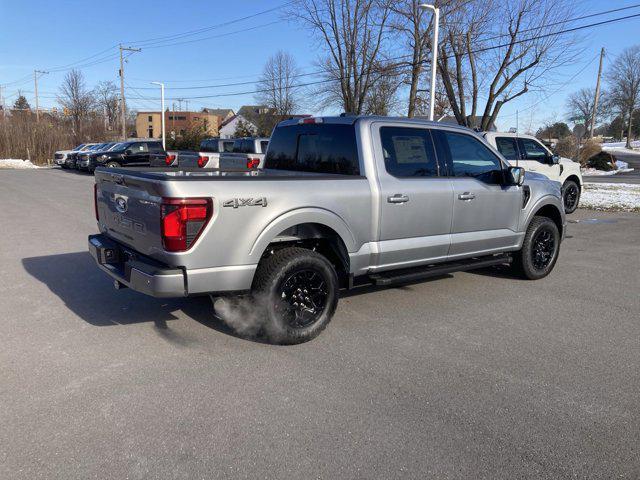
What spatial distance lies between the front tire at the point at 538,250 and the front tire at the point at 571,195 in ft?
26.6

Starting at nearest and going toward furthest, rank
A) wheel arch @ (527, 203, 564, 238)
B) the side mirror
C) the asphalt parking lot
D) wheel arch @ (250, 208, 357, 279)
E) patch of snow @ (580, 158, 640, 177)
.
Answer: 1. the asphalt parking lot
2. wheel arch @ (250, 208, 357, 279)
3. the side mirror
4. wheel arch @ (527, 203, 564, 238)
5. patch of snow @ (580, 158, 640, 177)

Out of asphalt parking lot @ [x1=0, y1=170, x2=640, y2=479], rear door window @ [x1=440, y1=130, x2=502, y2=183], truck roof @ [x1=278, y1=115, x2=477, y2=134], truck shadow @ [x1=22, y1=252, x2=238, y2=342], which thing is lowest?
asphalt parking lot @ [x1=0, y1=170, x2=640, y2=479]

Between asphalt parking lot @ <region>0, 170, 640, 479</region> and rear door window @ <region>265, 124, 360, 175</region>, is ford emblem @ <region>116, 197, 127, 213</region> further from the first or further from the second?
rear door window @ <region>265, 124, 360, 175</region>

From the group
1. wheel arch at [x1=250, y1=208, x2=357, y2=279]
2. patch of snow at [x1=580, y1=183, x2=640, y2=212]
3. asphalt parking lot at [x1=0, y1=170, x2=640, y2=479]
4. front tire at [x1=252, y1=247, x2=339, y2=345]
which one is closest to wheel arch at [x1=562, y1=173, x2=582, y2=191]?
patch of snow at [x1=580, y1=183, x2=640, y2=212]

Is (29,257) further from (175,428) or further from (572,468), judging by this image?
(572,468)

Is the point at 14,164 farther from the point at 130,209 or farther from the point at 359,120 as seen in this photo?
the point at 359,120

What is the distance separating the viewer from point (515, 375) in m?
→ 3.93

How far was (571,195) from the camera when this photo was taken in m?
14.2

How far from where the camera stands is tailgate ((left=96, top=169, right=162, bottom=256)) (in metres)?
3.94

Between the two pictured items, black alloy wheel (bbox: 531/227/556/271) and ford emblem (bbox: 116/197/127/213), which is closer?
ford emblem (bbox: 116/197/127/213)

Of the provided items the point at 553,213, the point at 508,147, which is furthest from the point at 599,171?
the point at 553,213

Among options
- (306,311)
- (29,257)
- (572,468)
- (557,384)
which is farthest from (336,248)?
(29,257)

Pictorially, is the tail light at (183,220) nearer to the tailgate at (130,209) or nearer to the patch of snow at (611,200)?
the tailgate at (130,209)

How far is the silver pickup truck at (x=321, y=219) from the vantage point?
3896mm
